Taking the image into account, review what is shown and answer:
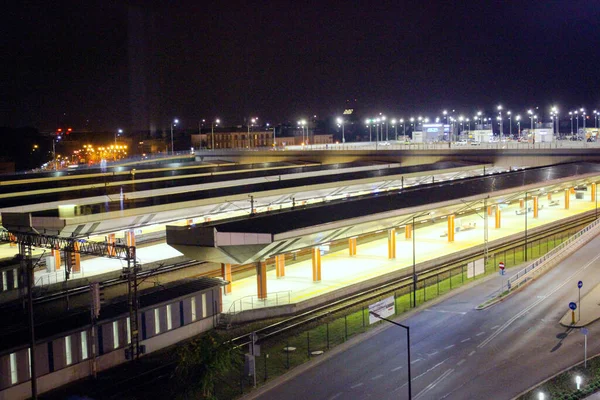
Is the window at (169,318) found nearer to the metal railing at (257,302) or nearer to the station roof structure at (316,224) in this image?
the station roof structure at (316,224)

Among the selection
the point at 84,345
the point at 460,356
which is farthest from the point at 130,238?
the point at 460,356

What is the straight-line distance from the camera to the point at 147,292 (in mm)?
25141

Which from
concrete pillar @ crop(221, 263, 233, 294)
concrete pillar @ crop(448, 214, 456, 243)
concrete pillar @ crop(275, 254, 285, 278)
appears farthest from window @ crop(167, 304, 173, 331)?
concrete pillar @ crop(448, 214, 456, 243)

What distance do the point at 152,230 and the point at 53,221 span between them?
1420 centimetres

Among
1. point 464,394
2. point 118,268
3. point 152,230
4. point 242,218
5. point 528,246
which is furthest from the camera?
point 152,230

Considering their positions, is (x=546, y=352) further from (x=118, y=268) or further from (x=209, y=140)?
(x=209, y=140)

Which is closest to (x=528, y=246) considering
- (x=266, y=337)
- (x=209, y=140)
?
(x=266, y=337)

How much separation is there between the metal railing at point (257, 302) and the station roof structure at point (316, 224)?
6.24 ft

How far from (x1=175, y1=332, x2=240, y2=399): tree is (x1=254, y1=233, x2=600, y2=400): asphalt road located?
1475mm

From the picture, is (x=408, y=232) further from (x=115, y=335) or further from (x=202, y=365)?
(x=202, y=365)

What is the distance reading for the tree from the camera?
1683cm

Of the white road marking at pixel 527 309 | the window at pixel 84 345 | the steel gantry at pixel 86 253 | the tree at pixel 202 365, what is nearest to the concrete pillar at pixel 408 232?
the white road marking at pixel 527 309

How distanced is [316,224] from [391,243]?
31.1 feet

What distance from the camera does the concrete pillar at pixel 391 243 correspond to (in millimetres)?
35000
